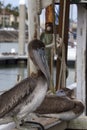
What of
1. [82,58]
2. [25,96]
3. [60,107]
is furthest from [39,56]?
[82,58]

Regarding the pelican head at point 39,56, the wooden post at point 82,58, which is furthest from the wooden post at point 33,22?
the wooden post at point 82,58

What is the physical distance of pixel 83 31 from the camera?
8531mm

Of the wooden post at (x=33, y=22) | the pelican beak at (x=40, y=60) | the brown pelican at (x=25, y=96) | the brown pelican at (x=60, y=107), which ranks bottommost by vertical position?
the brown pelican at (x=60, y=107)

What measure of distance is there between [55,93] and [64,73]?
0.60 m

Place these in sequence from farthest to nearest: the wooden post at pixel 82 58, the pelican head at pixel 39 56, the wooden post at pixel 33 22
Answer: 1. the wooden post at pixel 82 58
2. the wooden post at pixel 33 22
3. the pelican head at pixel 39 56

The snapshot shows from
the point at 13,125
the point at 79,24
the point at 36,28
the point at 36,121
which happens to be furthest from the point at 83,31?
A: the point at 13,125

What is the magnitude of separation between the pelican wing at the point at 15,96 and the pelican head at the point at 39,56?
19 cm

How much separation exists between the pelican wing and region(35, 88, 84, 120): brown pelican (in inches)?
34.6

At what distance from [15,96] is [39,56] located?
532 millimetres

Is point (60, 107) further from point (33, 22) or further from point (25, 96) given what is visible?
point (33, 22)

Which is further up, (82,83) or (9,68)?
(82,83)

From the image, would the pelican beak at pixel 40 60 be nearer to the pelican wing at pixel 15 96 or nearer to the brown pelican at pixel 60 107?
the pelican wing at pixel 15 96

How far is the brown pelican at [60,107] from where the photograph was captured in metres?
6.41

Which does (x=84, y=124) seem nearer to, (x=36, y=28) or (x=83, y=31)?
(x=36, y=28)
